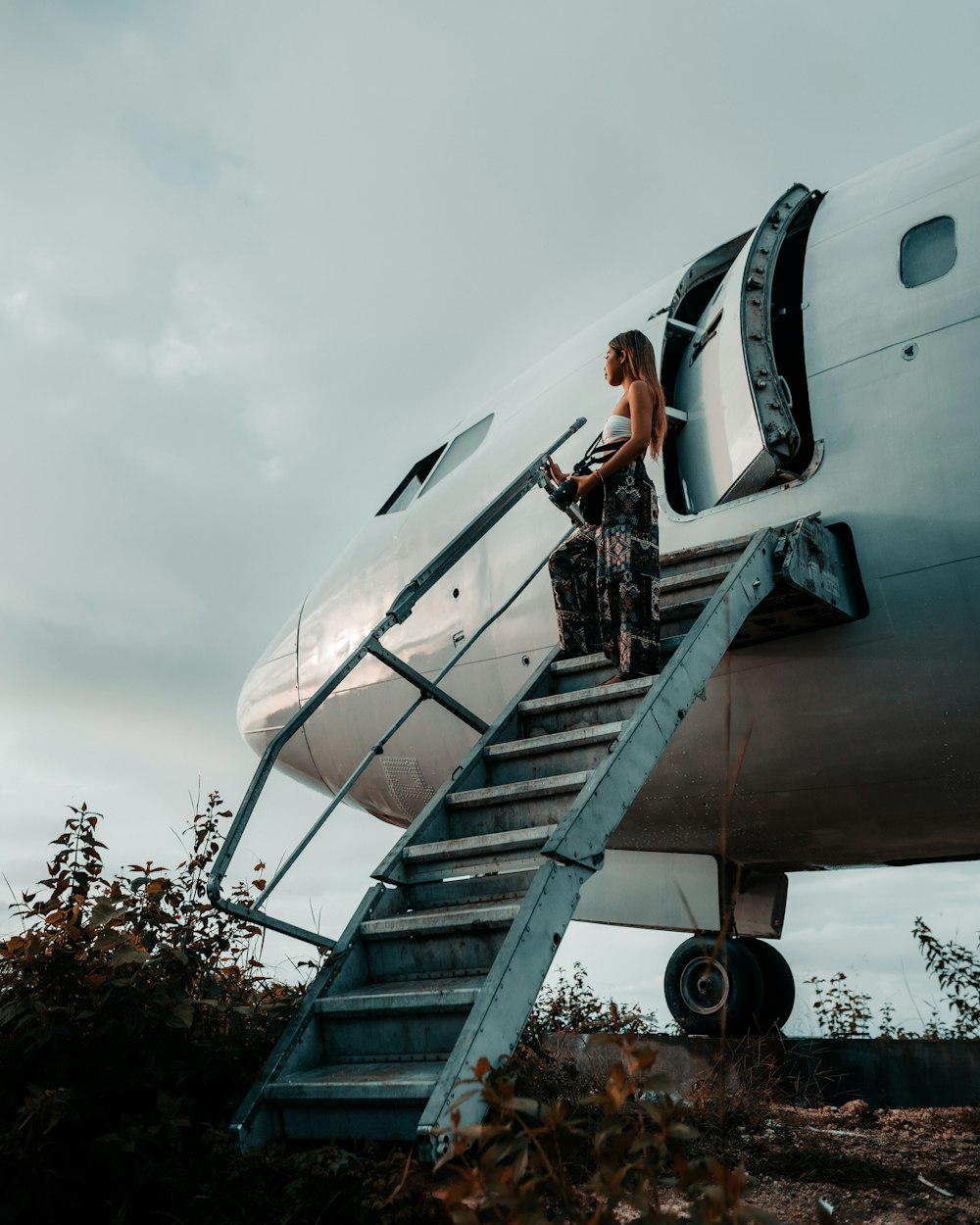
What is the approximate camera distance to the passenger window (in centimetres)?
509

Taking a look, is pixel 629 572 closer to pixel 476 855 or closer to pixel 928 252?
pixel 476 855

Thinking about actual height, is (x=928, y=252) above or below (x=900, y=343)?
above

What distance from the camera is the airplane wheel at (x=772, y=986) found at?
7395 millimetres

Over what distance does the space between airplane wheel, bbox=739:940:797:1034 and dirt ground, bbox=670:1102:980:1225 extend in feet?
7.49

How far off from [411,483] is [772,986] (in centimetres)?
464

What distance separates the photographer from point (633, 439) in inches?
189

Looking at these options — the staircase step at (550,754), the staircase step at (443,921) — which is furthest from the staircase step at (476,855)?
the staircase step at (550,754)

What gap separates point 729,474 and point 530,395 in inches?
87.4

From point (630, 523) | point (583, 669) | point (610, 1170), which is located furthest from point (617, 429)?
point (610, 1170)

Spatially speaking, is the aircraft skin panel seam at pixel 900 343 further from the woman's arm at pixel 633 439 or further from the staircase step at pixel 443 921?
the staircase step at pixel 443 921

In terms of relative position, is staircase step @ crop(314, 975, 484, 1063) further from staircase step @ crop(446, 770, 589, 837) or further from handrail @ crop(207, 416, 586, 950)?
staircase step @ crop(446, 770, 589, 837)

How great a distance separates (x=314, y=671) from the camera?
774 cm

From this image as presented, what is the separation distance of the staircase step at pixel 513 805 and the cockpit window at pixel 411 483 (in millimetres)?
4498

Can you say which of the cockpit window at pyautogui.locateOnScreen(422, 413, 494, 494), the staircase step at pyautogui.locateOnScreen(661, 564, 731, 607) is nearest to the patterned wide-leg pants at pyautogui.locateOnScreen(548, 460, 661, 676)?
the staircase step at pyautogui.locateOnScreen(661, 564, 731, 607)
